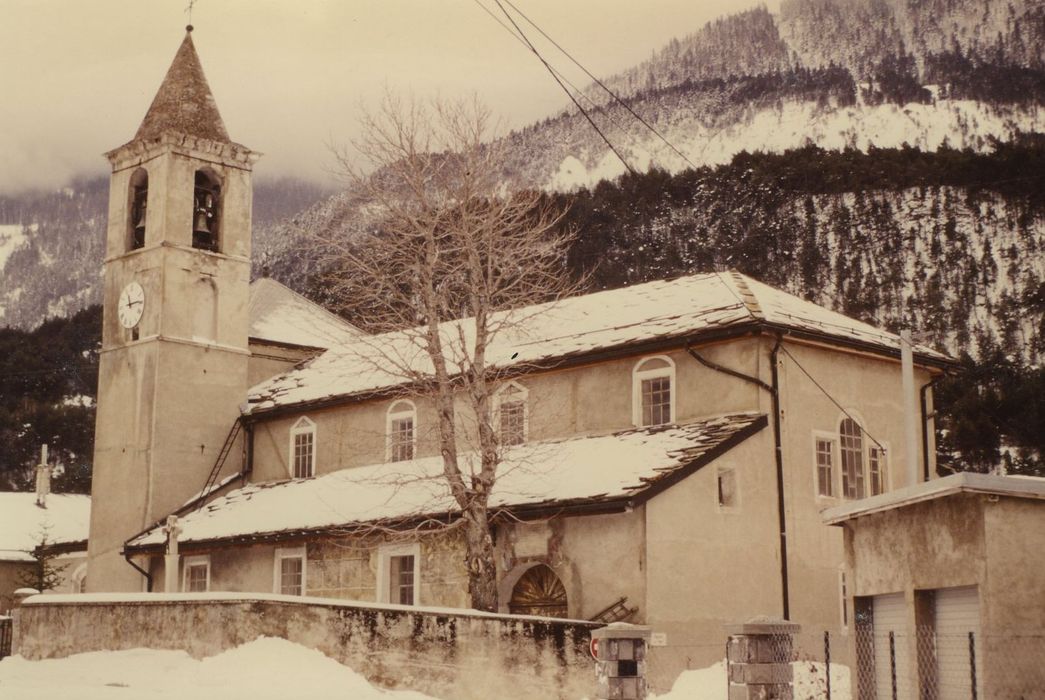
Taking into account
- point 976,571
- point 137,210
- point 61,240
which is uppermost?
point 61,240

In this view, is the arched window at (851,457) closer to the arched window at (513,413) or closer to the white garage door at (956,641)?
the arched window at (513,413)

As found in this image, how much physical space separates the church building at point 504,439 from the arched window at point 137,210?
60mm

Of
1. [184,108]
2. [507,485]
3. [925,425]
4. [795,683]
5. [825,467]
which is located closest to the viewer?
[795,683]

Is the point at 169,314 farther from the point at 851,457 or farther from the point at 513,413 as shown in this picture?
the point at 851,457

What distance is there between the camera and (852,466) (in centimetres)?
2967

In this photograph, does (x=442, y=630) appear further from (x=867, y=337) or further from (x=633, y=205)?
(x=633, y=205)

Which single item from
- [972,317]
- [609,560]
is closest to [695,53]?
[972,317]

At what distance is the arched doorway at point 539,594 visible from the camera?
27828 millimetres

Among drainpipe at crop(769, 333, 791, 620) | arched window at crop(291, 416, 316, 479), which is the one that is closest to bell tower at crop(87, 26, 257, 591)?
arched window at crop(291, 416, 316, 479)

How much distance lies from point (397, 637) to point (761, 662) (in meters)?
9.07

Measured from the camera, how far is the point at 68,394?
263ft

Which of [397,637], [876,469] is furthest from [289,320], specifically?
[397,637]

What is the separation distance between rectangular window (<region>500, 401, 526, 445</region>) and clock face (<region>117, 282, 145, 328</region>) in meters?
12.4

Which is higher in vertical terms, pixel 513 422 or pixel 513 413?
pixel 513 413
